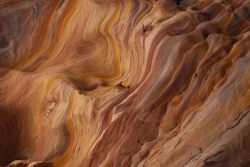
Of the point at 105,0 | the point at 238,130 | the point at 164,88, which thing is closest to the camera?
the point at 238,130

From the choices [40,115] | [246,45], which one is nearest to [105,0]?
[40,115]

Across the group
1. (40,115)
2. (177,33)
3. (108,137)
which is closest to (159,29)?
(177,33)

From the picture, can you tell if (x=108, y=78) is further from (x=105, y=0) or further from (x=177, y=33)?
(x=105, y=0)

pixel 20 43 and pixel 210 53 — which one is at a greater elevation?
pixel 20 43

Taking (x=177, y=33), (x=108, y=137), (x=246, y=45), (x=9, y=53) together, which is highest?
(x=9, y=53)

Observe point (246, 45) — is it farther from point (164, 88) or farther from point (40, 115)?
point (40, 115)

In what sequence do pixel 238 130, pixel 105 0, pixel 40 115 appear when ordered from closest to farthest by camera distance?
1. pixel 238 130
2. pixel 40 115
3. pixel 105 0

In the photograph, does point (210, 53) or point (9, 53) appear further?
point (9, 53)
